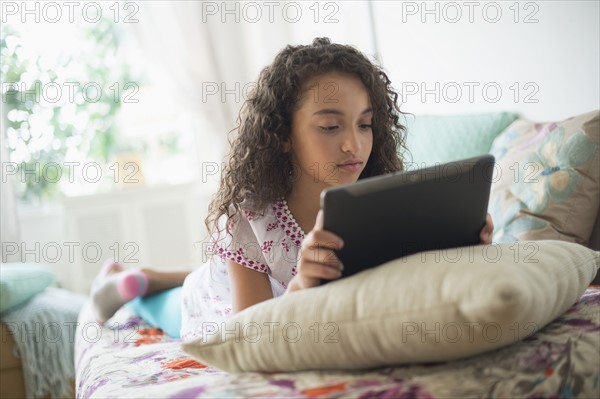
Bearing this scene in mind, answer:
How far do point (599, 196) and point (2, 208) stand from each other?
2.78 metres

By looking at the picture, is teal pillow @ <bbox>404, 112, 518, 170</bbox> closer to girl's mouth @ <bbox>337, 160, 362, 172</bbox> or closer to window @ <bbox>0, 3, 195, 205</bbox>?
girl's mouth @ <bbox>337, 160, 362, 172</bbox>

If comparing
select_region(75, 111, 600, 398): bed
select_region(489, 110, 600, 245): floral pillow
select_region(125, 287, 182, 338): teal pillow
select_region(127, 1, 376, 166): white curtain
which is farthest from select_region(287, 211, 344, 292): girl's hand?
select_region(127, 1, 376, 166): white curtain

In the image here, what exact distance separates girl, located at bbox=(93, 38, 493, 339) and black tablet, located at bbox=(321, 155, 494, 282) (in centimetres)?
33

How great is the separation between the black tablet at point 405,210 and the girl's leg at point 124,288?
1.25m

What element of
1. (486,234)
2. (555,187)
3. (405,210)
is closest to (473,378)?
(405,210)

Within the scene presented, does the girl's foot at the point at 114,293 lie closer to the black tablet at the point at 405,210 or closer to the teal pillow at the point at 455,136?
the teal pillow at the point at 455,136

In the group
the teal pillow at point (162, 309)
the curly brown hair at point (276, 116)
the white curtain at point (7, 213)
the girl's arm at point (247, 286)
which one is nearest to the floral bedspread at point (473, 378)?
the girl's arm at point (247, 286)

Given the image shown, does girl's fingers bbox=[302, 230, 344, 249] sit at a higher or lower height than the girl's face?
lower

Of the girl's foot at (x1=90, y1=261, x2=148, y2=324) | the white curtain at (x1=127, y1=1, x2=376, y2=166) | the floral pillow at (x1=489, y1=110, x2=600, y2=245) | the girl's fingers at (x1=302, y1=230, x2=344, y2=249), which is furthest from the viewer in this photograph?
the white curtain at (x1=127, y1=1, x2=376, y2=166)

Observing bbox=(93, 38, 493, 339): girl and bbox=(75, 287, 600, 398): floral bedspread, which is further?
bbox=(93, 38, 493, 339): girl

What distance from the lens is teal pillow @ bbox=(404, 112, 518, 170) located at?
6.91 feet

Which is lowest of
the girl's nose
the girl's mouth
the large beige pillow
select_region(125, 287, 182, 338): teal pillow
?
select_region(125, 287, 182, 338): teal pillow

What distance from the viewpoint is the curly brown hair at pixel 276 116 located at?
1444mm

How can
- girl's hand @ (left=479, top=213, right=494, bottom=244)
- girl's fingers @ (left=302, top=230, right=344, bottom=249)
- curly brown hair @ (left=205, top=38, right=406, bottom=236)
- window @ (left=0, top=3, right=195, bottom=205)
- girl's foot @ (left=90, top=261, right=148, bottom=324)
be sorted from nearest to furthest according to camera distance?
1. girl's fingers @ (left=302, top=230, right=344, bottom=249)
2. girl's hand @ (left=479, top=213, right=494, bottom=244)
3. curly brown hair @ (left=205, top=38, right=406, bottom=236)
4. girl's foot @ (left=90, top=261, right=148, bottom=324)
5. window @ (left=0, top=3, right=195, bottom=205)
